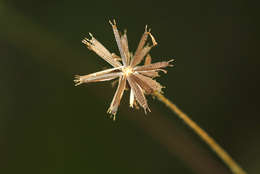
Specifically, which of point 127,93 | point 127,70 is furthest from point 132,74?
point 127,93

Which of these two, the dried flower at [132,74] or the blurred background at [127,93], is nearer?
the dried flower at [132,74]

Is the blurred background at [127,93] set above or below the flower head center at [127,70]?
above

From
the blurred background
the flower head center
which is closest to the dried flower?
the flower head center

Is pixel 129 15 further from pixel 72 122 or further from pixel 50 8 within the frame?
pixel 72 122

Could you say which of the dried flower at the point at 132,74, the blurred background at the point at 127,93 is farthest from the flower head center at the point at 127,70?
the blurred background at the point at 127,93

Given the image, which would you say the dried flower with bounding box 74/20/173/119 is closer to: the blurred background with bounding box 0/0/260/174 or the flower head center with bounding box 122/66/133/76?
the flower head center with bounding box 122/66/133/76

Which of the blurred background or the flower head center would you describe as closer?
the flower head center

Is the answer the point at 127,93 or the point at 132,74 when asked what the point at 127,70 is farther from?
the point at 127,93

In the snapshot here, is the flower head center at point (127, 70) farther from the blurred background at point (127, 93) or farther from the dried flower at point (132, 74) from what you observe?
the blurred background at point (127, 93)

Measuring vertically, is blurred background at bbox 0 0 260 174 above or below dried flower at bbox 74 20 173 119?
above
